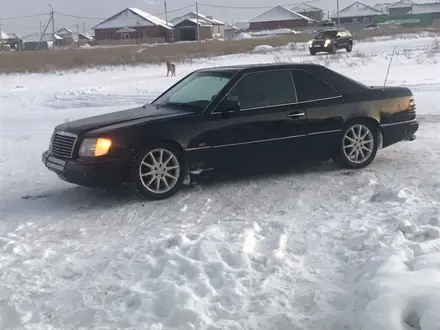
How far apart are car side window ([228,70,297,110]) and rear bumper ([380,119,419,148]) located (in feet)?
4.40

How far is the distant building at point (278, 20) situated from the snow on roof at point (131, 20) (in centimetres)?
2078

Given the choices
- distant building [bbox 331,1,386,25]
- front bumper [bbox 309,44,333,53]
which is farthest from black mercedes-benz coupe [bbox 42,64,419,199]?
distant building [bbox 331,1,386,25]

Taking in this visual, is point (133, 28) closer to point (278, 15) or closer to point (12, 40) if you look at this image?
point (12, 40)

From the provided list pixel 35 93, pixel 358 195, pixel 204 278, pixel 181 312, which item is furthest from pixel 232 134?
pixel 35 93

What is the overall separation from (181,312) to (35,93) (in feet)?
60.9

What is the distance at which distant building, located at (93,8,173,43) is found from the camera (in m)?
102

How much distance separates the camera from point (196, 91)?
25.2 feet

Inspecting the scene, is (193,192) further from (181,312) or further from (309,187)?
(181,312)

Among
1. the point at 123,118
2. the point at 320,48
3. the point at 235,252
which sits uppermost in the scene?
the point at 320,48

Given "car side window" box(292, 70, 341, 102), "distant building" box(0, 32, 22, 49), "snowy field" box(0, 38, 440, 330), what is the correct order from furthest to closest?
"distant building" box(0, 32, 22, 49), "car side window" box(292, 70, 341, 102), "snowy field" box(0, 38, 440, 330)

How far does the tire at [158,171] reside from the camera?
673 cm

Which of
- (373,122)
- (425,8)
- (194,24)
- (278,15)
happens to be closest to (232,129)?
(373,122)

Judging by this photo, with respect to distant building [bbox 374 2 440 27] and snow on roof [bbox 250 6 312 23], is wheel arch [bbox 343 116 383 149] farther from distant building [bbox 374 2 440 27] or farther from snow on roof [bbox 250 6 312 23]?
snow on roof [bbox 250 6 312 23]

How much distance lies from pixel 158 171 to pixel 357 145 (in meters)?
2.60
